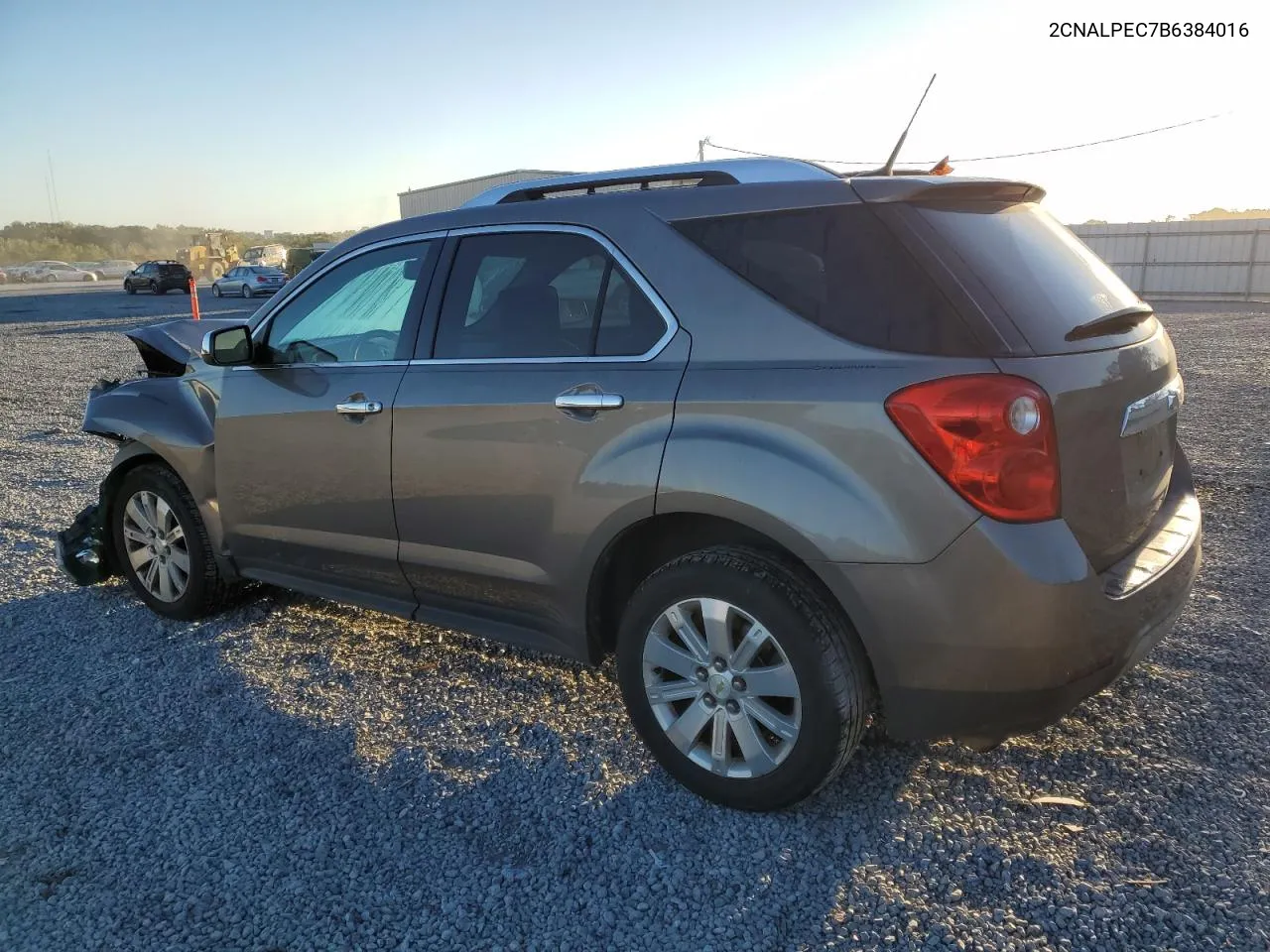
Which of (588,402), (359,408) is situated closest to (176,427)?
(359,408)

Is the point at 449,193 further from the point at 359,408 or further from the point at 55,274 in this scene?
the point at 55,274

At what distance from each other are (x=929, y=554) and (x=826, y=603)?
1.19 feet

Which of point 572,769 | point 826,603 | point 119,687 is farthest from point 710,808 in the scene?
point 119,687

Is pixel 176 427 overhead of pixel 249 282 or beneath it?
beneath

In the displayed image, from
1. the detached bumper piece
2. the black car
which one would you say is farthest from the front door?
the black car

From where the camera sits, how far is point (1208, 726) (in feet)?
10.3

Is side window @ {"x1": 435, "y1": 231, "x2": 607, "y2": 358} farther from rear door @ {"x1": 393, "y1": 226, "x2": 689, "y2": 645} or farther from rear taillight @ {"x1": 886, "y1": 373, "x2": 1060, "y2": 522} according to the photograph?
rear taillight @ {"x1": 886, "y1": 373, "x2": 1060, "y2": 522}

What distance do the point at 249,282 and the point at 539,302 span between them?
3438 centimetres

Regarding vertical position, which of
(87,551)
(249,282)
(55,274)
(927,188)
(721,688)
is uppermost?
(55,274)

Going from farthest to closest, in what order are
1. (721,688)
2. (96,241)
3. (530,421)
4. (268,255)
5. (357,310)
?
(96,241), (268,255), (357,310), (530,421), (721,688)

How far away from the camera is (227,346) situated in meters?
3.90

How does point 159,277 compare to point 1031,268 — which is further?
point 159,277

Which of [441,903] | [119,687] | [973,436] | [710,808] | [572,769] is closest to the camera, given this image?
[973,436]

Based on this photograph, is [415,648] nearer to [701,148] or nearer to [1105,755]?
[1105,755]
